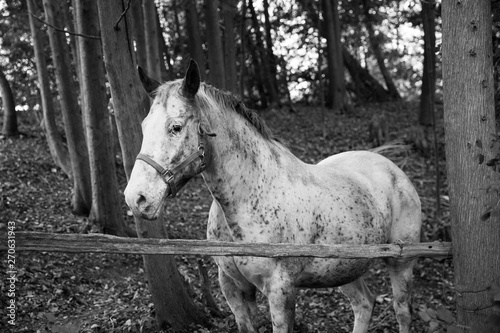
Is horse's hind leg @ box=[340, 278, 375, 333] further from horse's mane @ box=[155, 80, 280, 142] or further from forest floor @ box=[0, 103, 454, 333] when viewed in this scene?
horse's mane @ box=[155, 80, 280, 142]

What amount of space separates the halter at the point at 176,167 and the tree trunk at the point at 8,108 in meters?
11.8

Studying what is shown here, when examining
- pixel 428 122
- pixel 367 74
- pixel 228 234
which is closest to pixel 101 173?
pixel 228 234

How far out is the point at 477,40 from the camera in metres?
4.39

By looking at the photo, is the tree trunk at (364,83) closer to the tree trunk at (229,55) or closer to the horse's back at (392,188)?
the tree trunk at (229,55)

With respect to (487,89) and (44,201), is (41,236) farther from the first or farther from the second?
(44,201)

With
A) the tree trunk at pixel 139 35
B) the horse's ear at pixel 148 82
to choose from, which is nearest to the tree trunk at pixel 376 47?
the tree trunk at pixel 139 35

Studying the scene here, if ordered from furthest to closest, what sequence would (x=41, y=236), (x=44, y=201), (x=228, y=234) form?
1. (x=44, y=201)
2. (x=228, y=234)
3. (x=41, y=236)

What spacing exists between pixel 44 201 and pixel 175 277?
5.23m

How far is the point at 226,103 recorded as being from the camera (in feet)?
16.1

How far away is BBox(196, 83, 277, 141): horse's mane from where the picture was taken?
4680 millimetres

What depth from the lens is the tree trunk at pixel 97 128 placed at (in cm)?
825

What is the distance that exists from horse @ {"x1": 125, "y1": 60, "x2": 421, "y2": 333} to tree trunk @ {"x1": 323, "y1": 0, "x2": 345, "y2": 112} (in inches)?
617

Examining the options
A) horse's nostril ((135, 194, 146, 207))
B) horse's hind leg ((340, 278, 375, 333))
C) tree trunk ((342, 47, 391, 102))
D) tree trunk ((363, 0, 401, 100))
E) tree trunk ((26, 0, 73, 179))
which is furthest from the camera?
tree trunk ((342, 47, 391, 102))

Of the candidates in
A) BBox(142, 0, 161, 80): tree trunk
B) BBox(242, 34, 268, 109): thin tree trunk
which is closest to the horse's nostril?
BBox(142, 0, 161, 80): tree trunk
